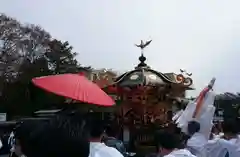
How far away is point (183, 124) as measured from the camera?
5.82m

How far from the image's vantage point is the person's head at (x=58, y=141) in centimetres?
163

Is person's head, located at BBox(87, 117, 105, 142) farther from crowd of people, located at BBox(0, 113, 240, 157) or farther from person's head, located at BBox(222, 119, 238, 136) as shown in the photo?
person's head, located at BBox(222, 119, 238, 136)

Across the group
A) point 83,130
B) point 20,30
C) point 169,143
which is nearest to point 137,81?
point 169,143

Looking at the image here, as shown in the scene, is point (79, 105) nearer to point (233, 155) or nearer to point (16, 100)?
point (233, 155)

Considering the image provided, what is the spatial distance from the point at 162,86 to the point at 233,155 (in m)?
6.36

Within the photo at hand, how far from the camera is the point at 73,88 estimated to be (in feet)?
16.5

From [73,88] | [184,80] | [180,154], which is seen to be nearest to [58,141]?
[180,154]

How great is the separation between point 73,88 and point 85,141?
129 inches

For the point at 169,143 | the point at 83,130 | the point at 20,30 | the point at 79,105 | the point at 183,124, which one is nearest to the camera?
the point at 83,130

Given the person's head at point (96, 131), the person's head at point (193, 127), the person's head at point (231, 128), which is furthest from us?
the person's head at point (231, 128)

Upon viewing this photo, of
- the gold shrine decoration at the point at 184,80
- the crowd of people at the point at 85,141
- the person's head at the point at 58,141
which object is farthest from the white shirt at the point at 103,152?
the gold shrine decoration at the point at 184,80

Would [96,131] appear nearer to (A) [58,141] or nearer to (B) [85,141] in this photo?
(B) [85,141]

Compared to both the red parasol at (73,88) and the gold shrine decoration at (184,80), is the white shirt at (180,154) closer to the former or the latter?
the red parasol at (73,88)

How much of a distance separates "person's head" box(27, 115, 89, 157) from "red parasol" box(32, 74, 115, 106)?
3153 millimetres
